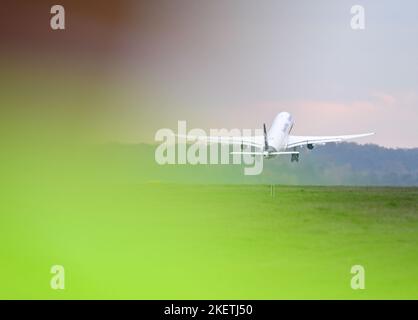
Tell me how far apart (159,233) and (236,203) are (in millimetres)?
919

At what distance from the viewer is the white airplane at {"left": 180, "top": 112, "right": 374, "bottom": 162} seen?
8.70 m

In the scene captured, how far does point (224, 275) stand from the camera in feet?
27.3

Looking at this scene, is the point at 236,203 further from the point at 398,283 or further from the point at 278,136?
the point at 398,283

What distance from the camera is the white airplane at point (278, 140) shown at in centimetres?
870

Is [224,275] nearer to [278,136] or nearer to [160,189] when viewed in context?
[160,189]

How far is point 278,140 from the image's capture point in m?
9.59
